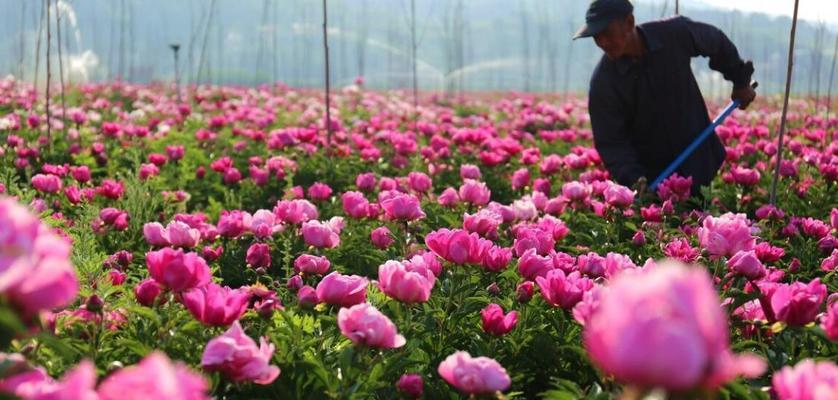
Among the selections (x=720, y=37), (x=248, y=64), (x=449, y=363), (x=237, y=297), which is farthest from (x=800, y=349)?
(x=248, y=64)

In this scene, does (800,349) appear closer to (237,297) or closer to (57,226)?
(237,297)

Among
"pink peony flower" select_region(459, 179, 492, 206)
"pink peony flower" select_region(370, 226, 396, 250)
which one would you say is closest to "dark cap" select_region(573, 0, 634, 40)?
"pink peony flower" select_region(459, 179, 492, 206)

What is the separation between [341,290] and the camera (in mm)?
1746

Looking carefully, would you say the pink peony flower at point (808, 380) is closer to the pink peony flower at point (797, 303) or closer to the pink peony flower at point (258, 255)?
the pink peony flower at point (797, 303)

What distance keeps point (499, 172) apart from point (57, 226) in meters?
2.98

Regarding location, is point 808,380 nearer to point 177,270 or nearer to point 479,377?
point 479,377

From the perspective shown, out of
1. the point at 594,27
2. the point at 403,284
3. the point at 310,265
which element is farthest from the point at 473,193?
the point at 403,284

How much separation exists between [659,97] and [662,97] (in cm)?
2

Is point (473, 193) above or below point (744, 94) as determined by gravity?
below

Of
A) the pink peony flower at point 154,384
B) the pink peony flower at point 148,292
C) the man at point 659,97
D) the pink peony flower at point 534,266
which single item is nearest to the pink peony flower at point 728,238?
the pink peony flower at point 534,266

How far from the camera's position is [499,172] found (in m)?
5.29

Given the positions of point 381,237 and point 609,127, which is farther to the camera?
point 609,127

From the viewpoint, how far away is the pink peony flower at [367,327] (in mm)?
Answer: 1489

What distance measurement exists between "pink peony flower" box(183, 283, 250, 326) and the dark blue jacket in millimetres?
3158
